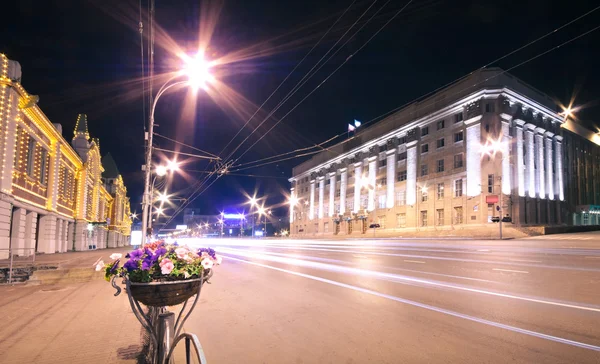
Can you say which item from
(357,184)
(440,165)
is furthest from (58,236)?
(357,184)

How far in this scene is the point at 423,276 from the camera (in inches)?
531

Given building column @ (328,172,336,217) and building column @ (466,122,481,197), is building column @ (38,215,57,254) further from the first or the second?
building column @ (328,172,336,217)

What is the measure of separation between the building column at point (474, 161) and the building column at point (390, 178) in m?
15.4

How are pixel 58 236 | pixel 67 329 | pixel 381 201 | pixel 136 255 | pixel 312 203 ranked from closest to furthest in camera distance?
1. pixel 136 255
2. pixel 67 329
3. pixel 58 236
4. pixel 381 201
5. pixel 312 203

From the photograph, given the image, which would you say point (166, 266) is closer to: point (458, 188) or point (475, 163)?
point (475, 163)

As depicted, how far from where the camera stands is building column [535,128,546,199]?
52.3m

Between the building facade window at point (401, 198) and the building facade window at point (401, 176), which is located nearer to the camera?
the building facade window at point (401, 198)

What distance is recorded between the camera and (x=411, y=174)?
5906 cm

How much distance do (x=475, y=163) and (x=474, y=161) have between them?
31 centimetres

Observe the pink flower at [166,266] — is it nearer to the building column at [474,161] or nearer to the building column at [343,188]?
the building column at [474,161]

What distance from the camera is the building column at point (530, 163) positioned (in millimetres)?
50250

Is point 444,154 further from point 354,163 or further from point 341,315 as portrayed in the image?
point 341,315

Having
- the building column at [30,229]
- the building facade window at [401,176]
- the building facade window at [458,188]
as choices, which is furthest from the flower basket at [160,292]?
the building facade window at [401,176]

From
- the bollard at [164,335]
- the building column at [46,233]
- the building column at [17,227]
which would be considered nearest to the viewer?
the bollard at [164,335]
